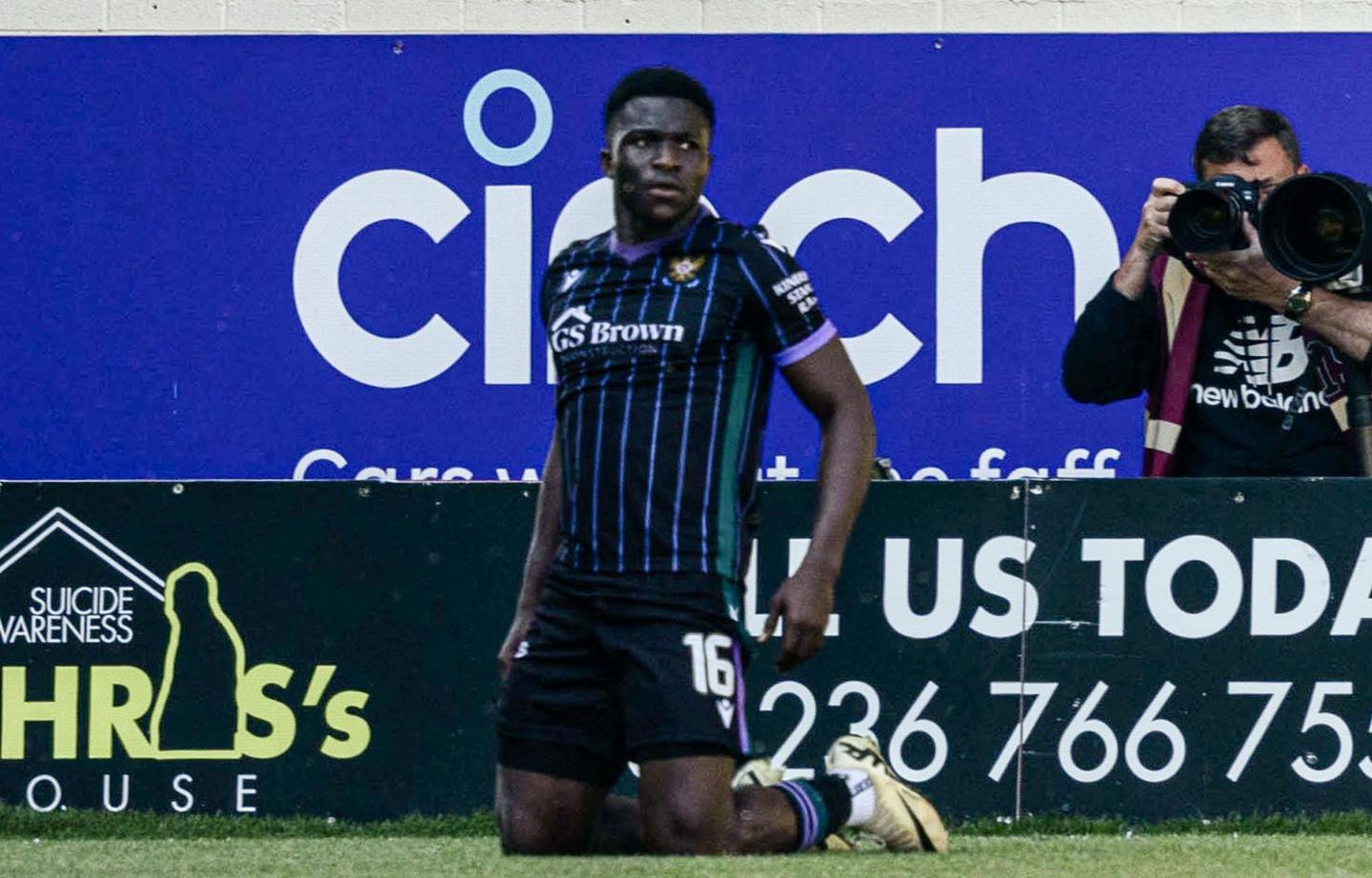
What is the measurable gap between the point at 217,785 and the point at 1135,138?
363 cm

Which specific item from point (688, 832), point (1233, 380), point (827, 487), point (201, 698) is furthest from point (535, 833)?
point (1233, 380)

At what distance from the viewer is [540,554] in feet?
15.3

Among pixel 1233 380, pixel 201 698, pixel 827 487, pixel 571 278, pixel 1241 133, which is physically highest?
pixel 1241 133

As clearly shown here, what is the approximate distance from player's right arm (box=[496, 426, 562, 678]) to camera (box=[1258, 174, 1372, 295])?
189cm

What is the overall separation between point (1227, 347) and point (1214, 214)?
1.10 ft

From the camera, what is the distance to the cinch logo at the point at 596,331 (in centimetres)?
434

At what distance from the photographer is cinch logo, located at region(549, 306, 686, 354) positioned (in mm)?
4344

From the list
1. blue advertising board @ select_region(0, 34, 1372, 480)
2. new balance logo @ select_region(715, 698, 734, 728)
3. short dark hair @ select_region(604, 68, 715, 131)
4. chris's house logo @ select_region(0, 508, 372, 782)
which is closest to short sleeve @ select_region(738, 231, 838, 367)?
short dark hair @ select_region(604, 68, 715, 131)

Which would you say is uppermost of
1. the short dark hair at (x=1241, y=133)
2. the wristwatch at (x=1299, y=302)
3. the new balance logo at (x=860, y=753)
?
the short dark hair at (x=1241, y=133)

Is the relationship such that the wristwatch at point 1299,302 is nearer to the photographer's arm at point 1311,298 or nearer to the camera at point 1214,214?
the photographer's arm at point 1311,298

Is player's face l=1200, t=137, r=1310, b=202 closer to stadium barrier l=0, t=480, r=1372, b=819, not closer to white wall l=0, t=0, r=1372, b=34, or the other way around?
stadium barrier l=0, t=480, r=1372, b=819

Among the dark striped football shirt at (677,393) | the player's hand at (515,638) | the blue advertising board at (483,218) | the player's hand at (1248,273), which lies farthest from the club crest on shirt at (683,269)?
the blue advertising board at (483,218)

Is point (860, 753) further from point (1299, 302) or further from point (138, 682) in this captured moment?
point (138, 682)

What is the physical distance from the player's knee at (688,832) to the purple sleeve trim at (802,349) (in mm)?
835
